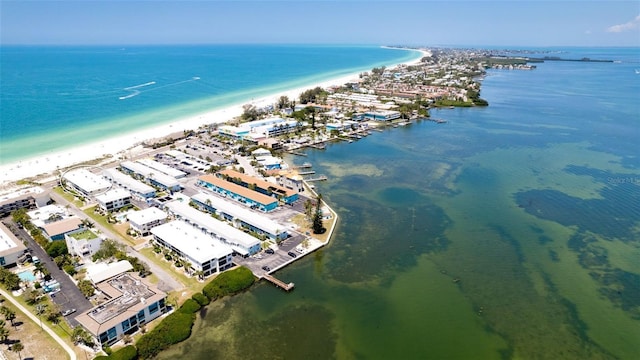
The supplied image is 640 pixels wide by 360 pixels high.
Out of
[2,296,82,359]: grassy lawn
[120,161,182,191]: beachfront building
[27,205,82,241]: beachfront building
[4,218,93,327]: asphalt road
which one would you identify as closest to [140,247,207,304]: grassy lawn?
[4,218,93,327]: asphalt road

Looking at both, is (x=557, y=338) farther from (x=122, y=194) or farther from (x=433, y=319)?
(x=122, y=194)

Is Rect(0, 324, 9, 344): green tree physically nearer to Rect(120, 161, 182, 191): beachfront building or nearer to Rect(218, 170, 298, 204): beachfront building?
Rect(120, 161, 182, 191): beachfront building

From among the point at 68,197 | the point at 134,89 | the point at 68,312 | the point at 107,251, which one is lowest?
the point at 68,197

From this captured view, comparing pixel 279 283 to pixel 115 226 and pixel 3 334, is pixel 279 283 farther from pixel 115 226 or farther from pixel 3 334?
pixel 115 226

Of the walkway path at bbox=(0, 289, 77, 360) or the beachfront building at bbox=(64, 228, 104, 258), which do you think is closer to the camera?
the walkway path at bbox=(0, 289, 77, 360)

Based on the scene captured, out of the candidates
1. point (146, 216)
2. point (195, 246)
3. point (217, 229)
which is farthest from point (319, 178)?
point (195, 246)
